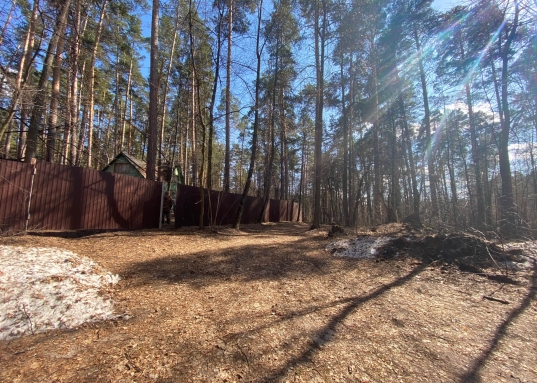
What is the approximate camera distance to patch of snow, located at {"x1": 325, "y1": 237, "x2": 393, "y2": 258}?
631 centimetres

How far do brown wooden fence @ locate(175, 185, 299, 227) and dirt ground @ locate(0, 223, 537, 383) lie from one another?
4788 mm

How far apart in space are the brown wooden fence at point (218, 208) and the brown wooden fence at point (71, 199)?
1.10m

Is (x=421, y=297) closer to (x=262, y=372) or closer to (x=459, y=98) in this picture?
(x=262, y=372)

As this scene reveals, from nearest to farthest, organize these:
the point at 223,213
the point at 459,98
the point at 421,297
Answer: the point at 421,297
the point at 223,213
the point at 459,98

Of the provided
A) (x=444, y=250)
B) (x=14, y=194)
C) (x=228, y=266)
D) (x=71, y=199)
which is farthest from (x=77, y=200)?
(x=444, y=250)

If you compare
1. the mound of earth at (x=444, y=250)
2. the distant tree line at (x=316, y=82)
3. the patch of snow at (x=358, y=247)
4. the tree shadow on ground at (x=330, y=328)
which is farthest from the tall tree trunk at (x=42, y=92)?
the mound of earth at (x=444, y=250)

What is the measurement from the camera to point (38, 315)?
2662 millimetres

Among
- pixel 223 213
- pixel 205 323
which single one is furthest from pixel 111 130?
pixel 205 323

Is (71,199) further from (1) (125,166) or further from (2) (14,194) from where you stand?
(1) (125,166)

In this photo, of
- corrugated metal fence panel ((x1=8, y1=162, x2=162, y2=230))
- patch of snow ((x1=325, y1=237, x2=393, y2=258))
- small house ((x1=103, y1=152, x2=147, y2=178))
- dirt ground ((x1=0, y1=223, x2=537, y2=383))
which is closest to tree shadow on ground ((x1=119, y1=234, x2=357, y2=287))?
dirt ground ((x1=0, y1=223, x2=537, y2=383))

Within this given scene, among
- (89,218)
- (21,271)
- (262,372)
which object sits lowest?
(262,372)

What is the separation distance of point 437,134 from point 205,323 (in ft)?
64.0

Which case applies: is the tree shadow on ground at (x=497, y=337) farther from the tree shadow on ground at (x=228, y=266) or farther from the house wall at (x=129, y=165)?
the house wall at (x=129, y=165)

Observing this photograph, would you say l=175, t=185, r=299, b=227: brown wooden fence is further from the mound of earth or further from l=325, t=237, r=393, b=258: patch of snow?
the mound of earth
